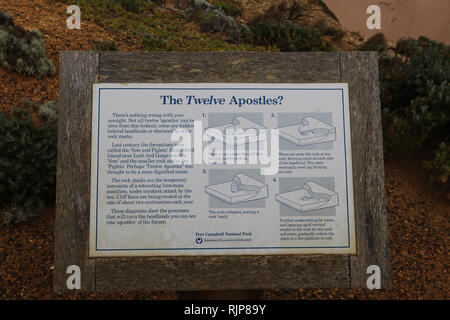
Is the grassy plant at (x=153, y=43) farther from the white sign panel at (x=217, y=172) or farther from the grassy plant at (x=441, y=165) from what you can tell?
the grassy plant at (x=441, y=165)

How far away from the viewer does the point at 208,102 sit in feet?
7.67

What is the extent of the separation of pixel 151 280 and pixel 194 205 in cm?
62

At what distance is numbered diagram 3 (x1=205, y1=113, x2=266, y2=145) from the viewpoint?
2.29 m

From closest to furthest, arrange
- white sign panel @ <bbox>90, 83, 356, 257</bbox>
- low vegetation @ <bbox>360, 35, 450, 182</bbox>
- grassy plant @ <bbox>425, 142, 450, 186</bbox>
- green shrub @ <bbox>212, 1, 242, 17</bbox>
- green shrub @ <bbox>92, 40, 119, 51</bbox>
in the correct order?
white sign panel @ <bbox>90, 83, 356, 257</bbox>, grassy plant @ <bbox>425, 142, 450, 186</bbox>, low vegetation @ <bbox>360, 35, 450, 182</bbox>, green shrub @ <bbox>92, 40, 119, 51</bbox>, green shrub @ <bbox>212, 1, 242, 17</bbox>

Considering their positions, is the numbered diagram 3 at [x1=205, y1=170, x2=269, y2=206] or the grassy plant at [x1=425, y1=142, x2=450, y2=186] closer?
the numbered diagram 3 at [x1=205, y1=170, x2=269, y2=206]

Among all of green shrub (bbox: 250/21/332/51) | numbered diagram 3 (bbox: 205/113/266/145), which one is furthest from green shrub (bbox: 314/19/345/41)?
numbered diagram 3 (bbox: 205/113/266/145)

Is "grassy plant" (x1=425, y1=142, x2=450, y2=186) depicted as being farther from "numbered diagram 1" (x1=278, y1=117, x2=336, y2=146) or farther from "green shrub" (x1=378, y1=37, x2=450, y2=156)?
"numbered diagram 1" (x1=278, y1=117, x2=336, y2=146)

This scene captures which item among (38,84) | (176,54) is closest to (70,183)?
(176,54)

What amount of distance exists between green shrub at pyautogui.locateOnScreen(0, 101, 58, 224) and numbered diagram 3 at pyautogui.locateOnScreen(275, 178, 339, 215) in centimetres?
278

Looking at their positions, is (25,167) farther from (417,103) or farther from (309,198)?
(417,103)

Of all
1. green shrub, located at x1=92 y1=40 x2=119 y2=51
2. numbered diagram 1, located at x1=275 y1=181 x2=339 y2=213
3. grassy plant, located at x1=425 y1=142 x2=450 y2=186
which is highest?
green shrub, located at x1=92 y1=40 x2=119 y2=51

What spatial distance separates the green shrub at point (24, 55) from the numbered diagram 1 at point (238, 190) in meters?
4.30

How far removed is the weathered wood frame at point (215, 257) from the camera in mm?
2246

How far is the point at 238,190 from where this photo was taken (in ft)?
7.37
